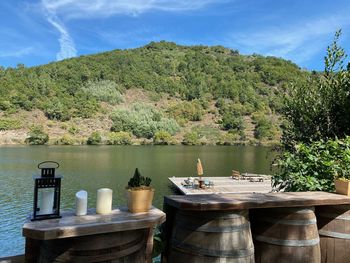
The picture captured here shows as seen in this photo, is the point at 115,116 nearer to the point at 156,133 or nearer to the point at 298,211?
the point at 156,133

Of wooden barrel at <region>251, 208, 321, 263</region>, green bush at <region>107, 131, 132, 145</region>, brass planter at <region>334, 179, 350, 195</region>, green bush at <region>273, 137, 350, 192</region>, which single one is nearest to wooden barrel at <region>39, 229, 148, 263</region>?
wooden barrel at <region>251, 208, 321, 263</region>

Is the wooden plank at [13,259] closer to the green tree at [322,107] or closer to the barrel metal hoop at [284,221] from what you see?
the barrel metal hoop at [284,221]

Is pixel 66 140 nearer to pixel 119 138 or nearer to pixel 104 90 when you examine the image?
pixel 119 138

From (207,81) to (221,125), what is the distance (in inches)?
1555

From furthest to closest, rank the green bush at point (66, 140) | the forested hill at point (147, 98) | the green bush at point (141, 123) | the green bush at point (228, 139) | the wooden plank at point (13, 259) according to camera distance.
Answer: the green bush at point (141, 123) < the forested hill at point (147, 98) < the green bush at point (228, 139) < the green bush at point (66, 140) < the wooden plank at point (13, 259)

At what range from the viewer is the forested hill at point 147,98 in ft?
217

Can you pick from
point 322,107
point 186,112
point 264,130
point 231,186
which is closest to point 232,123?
point 264,130

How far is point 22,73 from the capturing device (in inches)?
3568

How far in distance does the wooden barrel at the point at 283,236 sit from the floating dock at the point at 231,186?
1211 cm

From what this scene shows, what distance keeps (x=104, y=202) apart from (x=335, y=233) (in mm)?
1869

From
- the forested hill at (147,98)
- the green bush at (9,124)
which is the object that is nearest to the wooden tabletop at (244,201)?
the forested hill at (147,98)

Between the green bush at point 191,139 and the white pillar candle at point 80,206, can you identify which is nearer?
the white pillar candle at point 80,206

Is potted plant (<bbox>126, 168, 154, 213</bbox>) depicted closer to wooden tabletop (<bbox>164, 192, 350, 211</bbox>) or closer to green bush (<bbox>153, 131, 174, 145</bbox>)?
wooden tabletop (<bbox>164, 192, 350, 211</bbox>)

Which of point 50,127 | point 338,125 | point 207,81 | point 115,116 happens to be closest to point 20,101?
point 50,127
